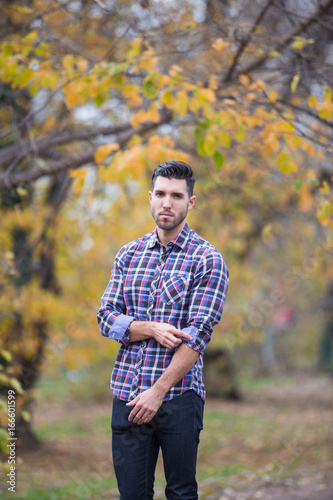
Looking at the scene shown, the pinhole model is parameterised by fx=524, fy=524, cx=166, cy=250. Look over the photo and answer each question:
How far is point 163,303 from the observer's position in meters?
2.26

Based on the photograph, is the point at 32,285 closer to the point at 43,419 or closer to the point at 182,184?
the point at 182,184

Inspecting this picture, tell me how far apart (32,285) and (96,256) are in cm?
92

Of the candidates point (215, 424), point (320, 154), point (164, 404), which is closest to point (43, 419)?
point (215, 424)

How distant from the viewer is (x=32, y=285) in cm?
A: 656

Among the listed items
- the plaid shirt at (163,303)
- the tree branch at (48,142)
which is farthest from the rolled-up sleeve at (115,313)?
the tree branch at (48,142)

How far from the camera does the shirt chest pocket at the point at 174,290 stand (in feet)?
7.39

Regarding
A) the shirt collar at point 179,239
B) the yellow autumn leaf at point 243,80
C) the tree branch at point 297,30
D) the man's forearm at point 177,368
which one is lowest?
the man's forearm at point 177,368

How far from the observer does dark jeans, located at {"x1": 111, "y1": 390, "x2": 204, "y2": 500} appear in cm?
220

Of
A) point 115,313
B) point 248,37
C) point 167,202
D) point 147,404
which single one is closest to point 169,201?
point 167,202

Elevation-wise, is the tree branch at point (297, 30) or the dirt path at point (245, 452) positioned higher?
the tree branch at point (297, 30)

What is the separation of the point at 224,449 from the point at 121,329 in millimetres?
6619

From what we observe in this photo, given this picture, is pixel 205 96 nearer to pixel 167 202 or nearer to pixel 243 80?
pixel 243 80

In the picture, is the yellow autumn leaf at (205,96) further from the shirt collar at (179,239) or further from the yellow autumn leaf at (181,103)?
the shirt collar at (179,239)

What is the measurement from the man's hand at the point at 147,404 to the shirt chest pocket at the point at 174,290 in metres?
0.38
